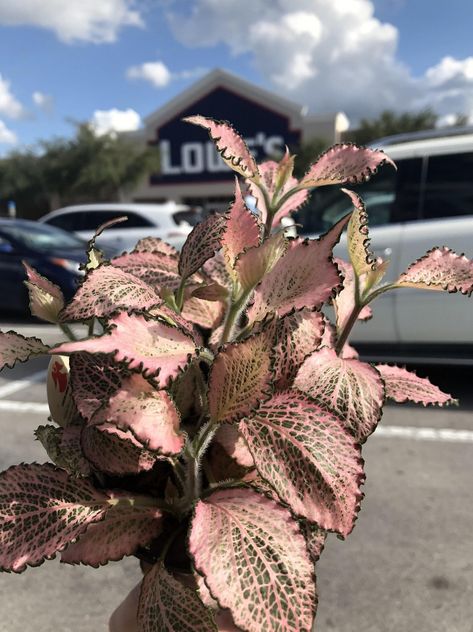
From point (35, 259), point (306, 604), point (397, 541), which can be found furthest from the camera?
point (35, 259)

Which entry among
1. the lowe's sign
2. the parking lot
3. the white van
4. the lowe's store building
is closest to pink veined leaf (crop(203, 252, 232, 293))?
the parking lot

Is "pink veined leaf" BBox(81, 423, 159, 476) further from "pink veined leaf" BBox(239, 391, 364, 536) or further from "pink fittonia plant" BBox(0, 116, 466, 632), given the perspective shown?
"pink veined leaf" BBox(239, 391, 364, 536)

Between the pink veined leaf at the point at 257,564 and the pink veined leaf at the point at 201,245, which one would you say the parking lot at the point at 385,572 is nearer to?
the pink veined leaf at the point at 257,564

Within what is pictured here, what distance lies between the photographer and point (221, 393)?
0.58 meters

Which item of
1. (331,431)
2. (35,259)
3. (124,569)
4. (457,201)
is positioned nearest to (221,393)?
(331,431)

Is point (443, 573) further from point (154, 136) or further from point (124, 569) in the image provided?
point (154, 136)

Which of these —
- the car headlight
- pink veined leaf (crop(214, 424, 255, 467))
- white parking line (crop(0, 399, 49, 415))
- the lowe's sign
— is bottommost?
white parking line (crop(0, 399, 49, 415))

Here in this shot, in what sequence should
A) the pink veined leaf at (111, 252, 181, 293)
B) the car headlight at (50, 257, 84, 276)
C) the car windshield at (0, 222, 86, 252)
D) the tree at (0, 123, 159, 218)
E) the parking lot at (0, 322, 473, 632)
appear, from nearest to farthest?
the pink veined leaf at (111, 252, 181, 293) → the parking lot at (0, 322, 473, 632) → the car headlight at (50, 257, 84, 276) → the car windshield at (0, 222, 86, 252) → the tree at (0, 123, 159, 218)

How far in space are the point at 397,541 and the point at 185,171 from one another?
88.6 ft

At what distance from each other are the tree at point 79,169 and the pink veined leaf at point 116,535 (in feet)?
87.6

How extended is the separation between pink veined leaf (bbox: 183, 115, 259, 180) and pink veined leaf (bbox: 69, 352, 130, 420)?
26 centimetres

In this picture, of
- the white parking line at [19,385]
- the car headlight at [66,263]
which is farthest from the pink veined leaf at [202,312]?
the car headlight at [66,263]

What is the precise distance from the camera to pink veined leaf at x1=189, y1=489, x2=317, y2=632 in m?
0.51

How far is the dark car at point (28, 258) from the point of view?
6812 mm
